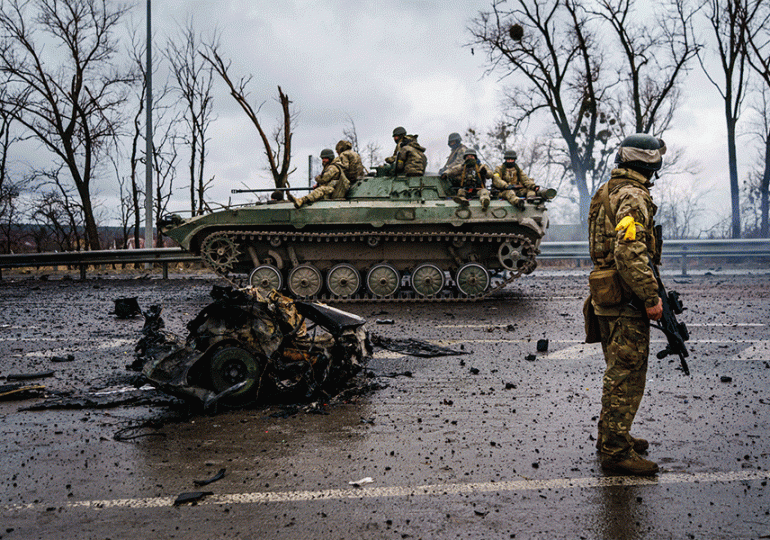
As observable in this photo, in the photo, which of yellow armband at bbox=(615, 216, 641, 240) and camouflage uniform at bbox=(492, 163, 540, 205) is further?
camouflage uniform at bbox=(492, 163, 540, 205)

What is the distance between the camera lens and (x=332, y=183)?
1423 centimetres

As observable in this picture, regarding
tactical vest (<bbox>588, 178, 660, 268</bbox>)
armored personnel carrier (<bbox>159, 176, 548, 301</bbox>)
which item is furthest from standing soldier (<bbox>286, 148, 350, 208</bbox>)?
tactical vest (<bbox>588, 178, 660, 268</bbox>)

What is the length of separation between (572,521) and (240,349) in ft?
9.67

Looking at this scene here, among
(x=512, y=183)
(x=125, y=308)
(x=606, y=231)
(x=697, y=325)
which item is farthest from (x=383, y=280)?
(x=606, y=231)

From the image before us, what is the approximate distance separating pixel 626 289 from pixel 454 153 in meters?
10.6

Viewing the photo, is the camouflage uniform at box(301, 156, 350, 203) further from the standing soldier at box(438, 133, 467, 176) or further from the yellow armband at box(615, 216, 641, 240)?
the yellow armband at box(615, 216, 641, 240)

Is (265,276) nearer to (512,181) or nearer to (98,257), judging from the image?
(512,181)

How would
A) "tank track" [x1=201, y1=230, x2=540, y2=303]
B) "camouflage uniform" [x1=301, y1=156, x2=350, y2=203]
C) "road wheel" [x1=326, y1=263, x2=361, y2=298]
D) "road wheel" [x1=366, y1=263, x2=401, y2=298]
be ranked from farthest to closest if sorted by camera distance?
"camouflage uniform" [x1=301, y1=156, x2=350, y2=203] < "road wheel" [x1=326, y1=263, x2=361, y2=298] < "road wheel" [x1=366, y1=263, x2=401, y2=298] < "tank track" [x1=201, y1=230, x2=540, y2=303]

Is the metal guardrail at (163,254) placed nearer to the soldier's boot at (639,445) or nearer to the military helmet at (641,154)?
the military helmet at (641,154)

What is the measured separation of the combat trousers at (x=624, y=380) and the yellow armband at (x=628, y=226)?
21.5 inches

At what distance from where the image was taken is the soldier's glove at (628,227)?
4.09m

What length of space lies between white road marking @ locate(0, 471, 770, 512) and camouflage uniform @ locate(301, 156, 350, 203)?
33.9 ft

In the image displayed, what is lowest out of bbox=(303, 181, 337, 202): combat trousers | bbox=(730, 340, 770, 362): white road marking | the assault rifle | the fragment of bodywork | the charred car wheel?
bbox=(730, 340, 770, 362): white road marking

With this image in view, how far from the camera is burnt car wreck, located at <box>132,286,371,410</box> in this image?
5363 millimetres
